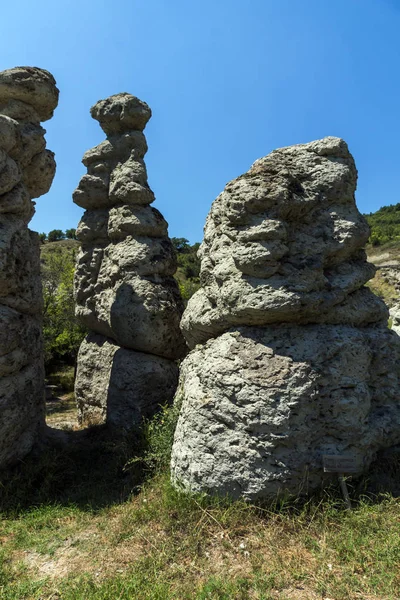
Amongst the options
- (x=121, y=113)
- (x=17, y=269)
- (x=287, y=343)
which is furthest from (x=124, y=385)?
(x=121, y=113)

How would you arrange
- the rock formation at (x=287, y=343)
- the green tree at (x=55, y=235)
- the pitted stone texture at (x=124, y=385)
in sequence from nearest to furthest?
the rock formation at (x=287, y=343)
the pitted stone texture at (x=124, y=385)
the green tree at (x=55, y=235)

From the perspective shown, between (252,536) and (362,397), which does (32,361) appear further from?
(362,397)

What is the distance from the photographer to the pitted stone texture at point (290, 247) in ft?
15.1

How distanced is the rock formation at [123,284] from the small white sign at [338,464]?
3737mm

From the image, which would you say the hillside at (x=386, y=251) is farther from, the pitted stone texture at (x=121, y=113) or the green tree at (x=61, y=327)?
the pitted stone texture at (x=121, y=113)

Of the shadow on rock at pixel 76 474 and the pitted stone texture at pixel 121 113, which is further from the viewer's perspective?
the pitted stone texture at pixel 121 113

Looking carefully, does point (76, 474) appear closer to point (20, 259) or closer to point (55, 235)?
point (20, 259)

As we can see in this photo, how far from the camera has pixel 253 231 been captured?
4.71 meters

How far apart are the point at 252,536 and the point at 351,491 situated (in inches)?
46.4

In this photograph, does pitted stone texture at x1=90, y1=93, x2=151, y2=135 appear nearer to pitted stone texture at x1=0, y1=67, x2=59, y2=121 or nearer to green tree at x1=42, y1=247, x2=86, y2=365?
pitted stone texture at x1=0, y1=67, x2=59, y2=121

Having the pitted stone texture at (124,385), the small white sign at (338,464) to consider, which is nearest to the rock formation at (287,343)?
the small white sign at (338,464)

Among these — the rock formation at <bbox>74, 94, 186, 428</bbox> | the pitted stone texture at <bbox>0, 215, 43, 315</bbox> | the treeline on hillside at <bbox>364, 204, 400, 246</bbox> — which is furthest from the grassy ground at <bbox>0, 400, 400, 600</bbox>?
the treeline on hillside at <bbox>364, 204, 400, 246</bbox>

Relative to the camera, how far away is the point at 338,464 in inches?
163

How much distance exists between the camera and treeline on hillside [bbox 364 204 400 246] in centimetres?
4597
